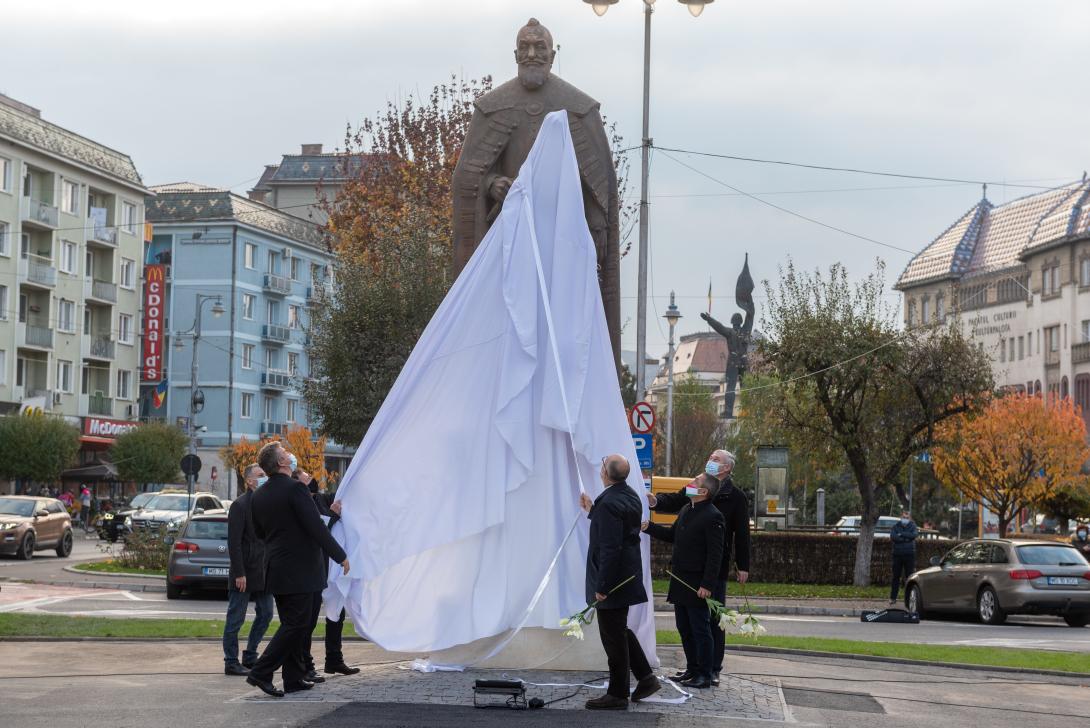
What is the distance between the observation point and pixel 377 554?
40.2 feet

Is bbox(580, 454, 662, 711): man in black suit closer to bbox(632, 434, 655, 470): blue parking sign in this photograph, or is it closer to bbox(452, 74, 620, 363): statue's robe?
bbox(452, 74, 620, 363): statue's robe

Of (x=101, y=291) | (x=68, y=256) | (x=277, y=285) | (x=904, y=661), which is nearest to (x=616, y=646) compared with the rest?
(x=904, y=661)

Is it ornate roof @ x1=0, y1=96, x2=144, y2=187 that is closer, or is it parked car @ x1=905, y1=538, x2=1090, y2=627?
parked car @ x1=905, y1=538, x2=1090, y2=627

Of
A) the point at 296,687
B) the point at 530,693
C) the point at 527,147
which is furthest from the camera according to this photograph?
the point at 527,147

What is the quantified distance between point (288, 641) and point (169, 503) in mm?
34632

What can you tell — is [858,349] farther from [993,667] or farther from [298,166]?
[298,166]

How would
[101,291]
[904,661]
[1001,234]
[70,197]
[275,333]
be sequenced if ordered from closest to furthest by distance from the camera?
[904,661] → [70,197] → [101,291] → [275,333] → [1001,234]

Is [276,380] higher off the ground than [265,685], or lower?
higher

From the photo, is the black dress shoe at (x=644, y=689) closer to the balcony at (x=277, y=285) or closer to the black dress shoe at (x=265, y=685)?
the black dress shoe at (x=265, y=685)

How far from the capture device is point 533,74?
14242 millimetres

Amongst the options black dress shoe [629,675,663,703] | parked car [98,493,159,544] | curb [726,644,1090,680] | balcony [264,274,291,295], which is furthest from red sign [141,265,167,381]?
black dress shoe [629,675,663,703]

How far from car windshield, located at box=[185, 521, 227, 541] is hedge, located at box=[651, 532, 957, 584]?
1018cm

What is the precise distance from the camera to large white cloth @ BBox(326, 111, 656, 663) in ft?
39.3

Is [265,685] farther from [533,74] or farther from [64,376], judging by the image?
[64,376]
